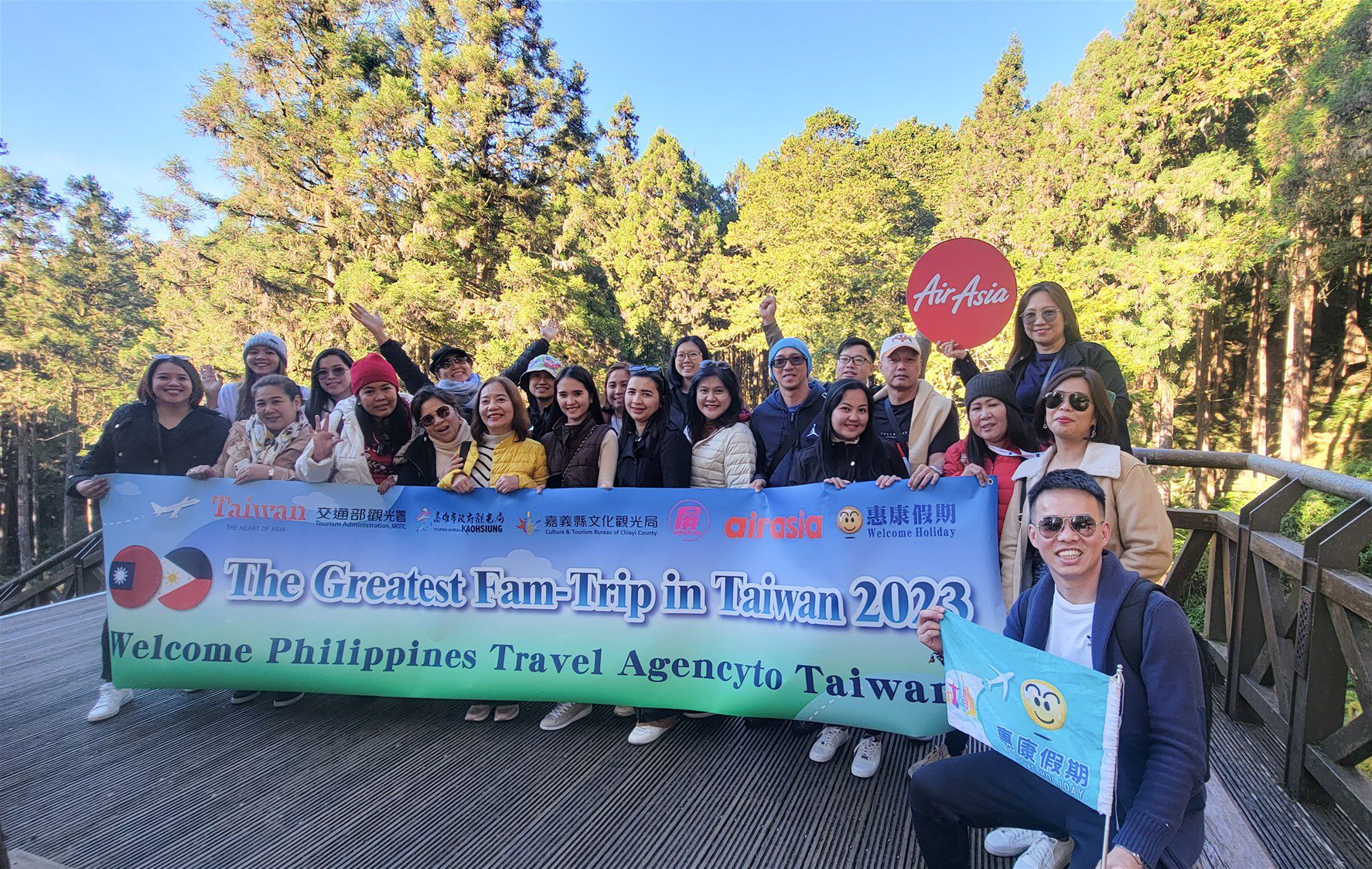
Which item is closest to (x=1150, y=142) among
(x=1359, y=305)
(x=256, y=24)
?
(x=1359, y=305)

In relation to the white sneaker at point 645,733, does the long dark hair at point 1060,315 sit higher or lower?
higher

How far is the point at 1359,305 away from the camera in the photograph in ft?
49.2

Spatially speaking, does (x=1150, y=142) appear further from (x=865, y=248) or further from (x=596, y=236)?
(x=596, y=236)

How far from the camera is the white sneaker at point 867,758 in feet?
9.45

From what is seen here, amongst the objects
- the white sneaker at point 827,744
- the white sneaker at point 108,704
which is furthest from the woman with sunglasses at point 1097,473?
the white sneaker at point 108,704

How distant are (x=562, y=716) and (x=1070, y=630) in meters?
2.53

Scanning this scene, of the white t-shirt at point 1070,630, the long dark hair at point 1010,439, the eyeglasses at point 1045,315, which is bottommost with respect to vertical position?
the white t-shirt at point 1070,630

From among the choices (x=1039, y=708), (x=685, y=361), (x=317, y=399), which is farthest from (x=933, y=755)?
(x=317, y=399)

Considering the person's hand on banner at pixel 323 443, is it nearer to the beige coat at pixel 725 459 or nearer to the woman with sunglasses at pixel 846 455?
the beige coat at pixel 725 459

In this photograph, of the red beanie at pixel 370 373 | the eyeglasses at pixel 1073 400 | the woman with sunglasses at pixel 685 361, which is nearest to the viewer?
the eyeglasses at pixel 1073 400

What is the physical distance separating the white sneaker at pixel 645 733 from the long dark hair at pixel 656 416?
140cm

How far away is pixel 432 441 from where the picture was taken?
389 centimetres

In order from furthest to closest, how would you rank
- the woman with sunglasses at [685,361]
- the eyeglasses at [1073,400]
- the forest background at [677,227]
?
the forest background at [677,227] < the woman with sunglasses at [685,361] < the eyeglasses at [1073,400]

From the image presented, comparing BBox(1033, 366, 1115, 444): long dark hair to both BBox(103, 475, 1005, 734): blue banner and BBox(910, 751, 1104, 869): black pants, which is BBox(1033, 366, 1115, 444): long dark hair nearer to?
BBox(103, 475, 1005, 734): blue banner
